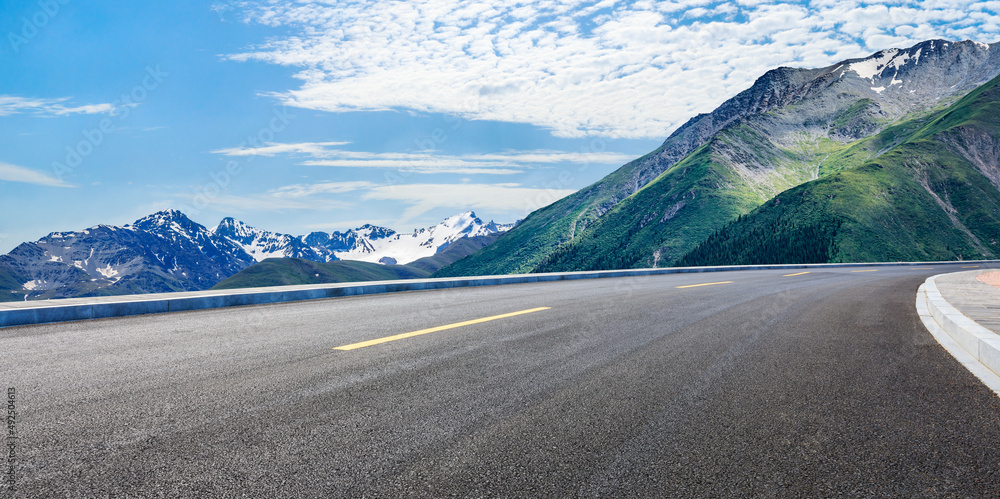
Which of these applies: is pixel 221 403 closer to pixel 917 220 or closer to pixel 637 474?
pixel 637 474

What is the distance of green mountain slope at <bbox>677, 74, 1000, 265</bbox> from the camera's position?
111938 mm

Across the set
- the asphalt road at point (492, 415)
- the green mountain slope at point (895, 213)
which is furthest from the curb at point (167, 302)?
the green mountain slope at point (895, 213)

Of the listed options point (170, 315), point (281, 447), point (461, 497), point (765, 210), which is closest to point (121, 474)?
point (281, 447)

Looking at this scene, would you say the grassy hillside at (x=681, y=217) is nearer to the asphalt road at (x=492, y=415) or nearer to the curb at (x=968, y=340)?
the curb at (x=968, y=340)

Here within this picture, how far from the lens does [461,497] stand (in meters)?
2.25

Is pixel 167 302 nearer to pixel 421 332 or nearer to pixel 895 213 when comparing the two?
pixel 421 332

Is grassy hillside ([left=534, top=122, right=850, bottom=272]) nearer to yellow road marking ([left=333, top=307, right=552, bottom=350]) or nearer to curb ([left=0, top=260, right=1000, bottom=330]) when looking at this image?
curb ([left=0, top=260, right=1000, bottom=330])

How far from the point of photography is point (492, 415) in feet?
10.7

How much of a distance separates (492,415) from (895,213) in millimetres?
148287

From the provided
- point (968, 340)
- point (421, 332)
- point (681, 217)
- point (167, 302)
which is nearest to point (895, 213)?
point (681, 217)

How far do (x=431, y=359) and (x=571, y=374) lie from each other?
1275 mm

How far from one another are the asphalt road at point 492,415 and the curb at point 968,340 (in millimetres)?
192

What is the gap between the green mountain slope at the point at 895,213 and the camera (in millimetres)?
111938

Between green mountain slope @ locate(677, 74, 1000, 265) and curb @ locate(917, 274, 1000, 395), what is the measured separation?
371 feet
